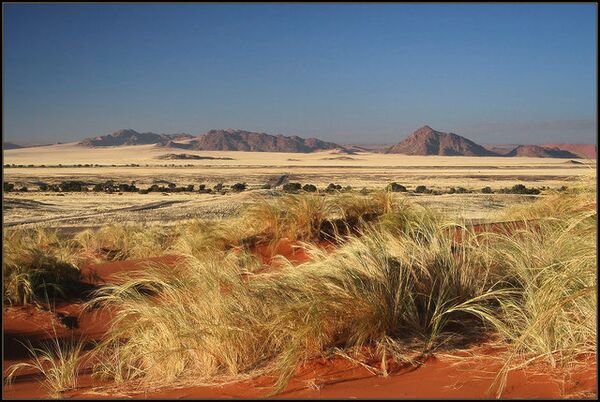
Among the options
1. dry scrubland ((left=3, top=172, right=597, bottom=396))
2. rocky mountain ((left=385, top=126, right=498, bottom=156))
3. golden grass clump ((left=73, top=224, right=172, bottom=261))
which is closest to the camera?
dry scrubland ((left=3, top=172, right=597, bottom=396))

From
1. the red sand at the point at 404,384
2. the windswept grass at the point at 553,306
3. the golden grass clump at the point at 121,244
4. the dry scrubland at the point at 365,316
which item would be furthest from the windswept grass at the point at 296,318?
the golden grass clump at the point at 121,244

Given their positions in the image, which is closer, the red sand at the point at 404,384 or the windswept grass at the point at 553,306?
Result: the red sand at the point at 404,384

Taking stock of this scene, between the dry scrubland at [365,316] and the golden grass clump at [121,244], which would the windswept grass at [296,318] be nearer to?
the dry scrubland at [365,316]

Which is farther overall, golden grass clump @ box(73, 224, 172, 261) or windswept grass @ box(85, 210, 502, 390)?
golden grass clump @ box(73, 224, 172, 261)

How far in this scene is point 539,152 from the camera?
600ft

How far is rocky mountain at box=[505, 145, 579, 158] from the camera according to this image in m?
180

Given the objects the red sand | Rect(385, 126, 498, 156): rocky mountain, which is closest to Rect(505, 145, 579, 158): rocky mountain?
Rect(385, 126, 498, 156): rocky mountain

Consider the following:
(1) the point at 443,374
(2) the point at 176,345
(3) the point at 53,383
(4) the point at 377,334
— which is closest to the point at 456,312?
(4) the point at 377,334

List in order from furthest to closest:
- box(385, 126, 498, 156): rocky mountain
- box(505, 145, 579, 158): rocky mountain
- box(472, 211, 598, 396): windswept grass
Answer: box(385, 126, 498, 156): rocky mountain
box(505, 145, 579, 158): rocky mountain
box(472, 211, 598, 396): windswept grass

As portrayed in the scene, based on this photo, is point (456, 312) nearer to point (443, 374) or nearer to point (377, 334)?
point (377, 334)

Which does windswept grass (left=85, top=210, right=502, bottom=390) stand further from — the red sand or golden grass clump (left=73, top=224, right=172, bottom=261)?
golden grass clump (left=73, top=224, right=172, bottom=261)

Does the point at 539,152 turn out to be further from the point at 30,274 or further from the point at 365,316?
the point at 365,316

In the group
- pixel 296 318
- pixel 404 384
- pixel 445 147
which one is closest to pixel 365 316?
pixel 296 318

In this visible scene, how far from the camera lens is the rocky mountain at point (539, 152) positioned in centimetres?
17975
